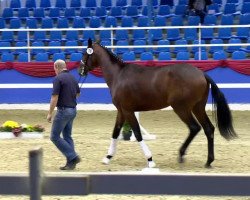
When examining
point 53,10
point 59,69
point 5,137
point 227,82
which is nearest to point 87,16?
point 53,10

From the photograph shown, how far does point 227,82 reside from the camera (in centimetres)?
1688

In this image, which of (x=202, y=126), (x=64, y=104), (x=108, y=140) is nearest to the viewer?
(x=64, y=104)

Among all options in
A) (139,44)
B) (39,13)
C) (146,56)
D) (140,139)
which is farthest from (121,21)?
(140,139)

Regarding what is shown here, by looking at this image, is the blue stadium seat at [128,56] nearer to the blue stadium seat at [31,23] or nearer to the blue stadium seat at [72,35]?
the blue stadium seat at [72,35]

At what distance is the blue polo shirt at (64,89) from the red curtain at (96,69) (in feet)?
23.4

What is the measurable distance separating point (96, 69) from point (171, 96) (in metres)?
7.05

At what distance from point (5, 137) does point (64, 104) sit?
3.97 metres

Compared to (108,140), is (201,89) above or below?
above

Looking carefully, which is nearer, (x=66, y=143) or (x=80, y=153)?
(x=66, y=143)

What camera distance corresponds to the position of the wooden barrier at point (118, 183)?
3.89 m

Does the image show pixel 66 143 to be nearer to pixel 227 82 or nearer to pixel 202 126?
pixel 202 126

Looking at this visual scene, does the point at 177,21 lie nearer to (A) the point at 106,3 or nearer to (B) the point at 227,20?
(B) the point at 227,20

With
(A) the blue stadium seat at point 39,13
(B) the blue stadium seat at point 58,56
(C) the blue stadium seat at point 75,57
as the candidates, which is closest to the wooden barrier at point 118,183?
(C) the blue stadium seat at point 75,57

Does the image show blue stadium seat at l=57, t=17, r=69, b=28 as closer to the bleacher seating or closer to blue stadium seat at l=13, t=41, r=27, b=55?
the bleacher seating
